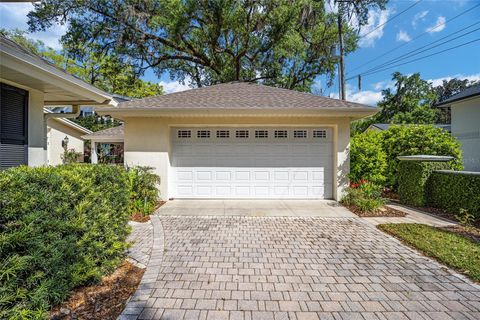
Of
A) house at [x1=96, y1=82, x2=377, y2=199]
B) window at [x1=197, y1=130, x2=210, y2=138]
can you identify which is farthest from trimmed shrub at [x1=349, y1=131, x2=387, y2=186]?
window at [x1=197, y1=130, x2=210, y2=138]

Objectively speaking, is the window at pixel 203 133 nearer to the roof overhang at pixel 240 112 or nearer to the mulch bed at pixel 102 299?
the roof overhang at pixel 240 112

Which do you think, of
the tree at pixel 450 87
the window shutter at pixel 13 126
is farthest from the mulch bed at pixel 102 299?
the tree at pixel 450 87

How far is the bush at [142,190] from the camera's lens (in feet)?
21.4

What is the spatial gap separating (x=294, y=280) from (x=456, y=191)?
19.6ft

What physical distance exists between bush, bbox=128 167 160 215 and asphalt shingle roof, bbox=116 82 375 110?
2.07 metres

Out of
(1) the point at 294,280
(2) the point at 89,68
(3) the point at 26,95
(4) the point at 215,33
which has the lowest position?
(1) the point at 294,280

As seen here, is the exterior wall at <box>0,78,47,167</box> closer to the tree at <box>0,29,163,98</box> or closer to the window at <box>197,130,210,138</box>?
the window at <box>197,130,210,138</box>

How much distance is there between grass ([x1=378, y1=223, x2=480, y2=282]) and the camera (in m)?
3.61

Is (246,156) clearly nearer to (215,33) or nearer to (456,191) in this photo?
(456,191)

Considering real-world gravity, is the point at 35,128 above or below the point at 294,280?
above

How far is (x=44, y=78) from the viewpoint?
3375 mm

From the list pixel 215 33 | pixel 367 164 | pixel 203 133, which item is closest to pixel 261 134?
pixel 203 133

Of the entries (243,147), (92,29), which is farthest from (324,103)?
(92,29)

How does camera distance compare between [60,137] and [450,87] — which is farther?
[450,87]
